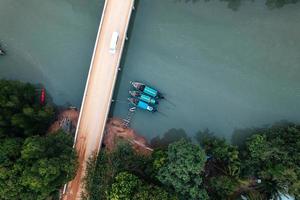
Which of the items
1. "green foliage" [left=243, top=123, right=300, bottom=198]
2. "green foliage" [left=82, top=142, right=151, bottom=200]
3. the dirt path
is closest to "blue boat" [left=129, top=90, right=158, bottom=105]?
the dirt path

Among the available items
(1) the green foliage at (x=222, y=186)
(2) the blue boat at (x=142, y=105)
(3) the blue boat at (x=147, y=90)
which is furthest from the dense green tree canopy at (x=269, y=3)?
(1) the green foliage at (x=222, y=186)

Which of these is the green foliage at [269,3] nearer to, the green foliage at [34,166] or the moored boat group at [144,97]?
the moored boat group at [144,97]

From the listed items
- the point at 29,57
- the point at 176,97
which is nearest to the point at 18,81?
the point at 29,57

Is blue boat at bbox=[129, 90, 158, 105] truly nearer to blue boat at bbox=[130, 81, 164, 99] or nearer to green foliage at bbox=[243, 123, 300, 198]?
blue boat at bbox=[130, 81, 164, 99]

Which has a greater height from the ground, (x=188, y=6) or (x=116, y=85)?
(x=188, y=6)

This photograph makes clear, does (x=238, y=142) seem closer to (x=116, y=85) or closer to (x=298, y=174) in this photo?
(x=298, y=174)

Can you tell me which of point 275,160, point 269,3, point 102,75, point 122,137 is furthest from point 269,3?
point 122,137
